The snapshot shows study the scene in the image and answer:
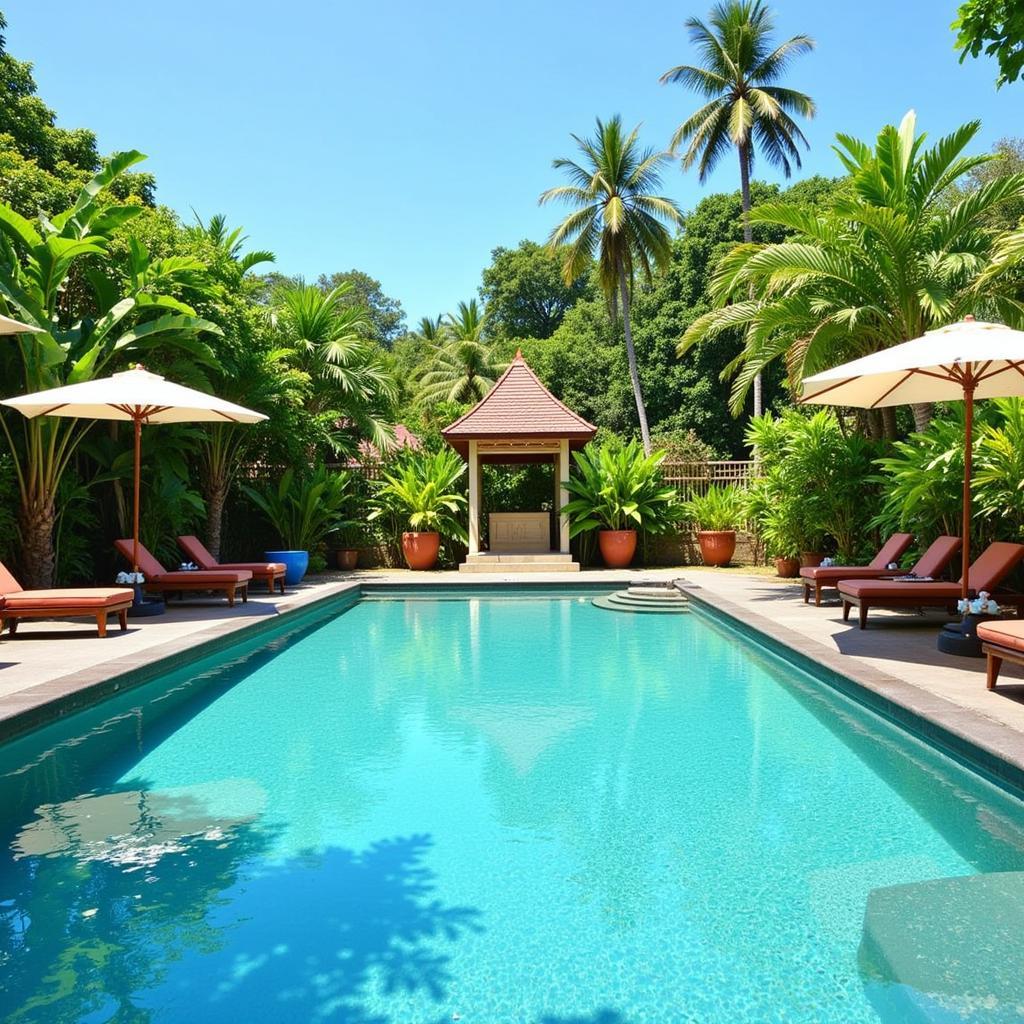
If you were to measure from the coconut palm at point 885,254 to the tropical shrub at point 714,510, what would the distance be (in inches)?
236

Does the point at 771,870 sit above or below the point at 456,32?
below

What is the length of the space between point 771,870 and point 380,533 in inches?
594

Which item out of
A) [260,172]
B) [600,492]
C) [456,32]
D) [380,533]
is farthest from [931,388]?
[260,172]

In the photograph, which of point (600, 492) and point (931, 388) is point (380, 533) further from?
point (931, 388)

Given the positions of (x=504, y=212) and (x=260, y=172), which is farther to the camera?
(x=504, y=212)

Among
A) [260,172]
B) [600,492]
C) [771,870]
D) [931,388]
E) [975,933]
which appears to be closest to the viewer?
[975,933]

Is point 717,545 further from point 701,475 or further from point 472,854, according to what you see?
point 472,854

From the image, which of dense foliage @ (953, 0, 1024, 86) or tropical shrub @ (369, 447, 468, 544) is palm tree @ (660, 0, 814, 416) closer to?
tropical shrub @ (369, 447, 468, 544)

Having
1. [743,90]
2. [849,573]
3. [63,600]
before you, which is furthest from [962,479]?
[743,90]

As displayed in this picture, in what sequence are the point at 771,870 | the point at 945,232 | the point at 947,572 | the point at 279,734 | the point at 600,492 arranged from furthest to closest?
the point at 600,492 < the point at 945,232 < the point at 947,572 < the point at 279,734 < the point at 771,870

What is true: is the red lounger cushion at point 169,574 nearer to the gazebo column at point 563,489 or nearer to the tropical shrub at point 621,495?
the gazebo column at point 563,489

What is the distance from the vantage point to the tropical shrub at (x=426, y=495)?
17188mm

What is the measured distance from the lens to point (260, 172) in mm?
18969

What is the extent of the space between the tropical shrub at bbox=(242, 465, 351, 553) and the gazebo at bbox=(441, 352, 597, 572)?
9.06 ft
